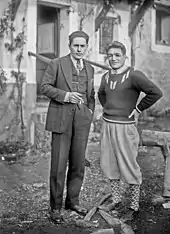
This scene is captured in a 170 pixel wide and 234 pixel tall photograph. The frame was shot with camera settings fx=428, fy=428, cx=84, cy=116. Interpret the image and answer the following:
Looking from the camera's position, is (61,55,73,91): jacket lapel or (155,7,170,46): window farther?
(155,7,170,46): window

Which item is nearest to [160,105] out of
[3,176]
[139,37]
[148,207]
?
[139,37]

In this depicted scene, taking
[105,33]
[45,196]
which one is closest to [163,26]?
[105,33]

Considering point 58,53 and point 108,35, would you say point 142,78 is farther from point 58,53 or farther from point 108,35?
point 108,35

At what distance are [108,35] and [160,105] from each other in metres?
2.57

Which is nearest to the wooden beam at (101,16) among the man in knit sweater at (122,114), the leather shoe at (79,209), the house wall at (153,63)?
the house wall at (153,63)

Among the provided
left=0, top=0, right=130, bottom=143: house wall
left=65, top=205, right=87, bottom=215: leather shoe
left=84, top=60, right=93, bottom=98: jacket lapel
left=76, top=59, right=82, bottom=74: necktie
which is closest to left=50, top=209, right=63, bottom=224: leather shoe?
left=65, top=205, right=87, bottom=215: leather shoe

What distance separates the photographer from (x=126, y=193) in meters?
5.52

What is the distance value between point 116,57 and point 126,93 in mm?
393

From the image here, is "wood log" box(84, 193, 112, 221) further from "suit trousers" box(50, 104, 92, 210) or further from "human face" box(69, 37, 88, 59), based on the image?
"human face" box(69, 37, 88, 59)

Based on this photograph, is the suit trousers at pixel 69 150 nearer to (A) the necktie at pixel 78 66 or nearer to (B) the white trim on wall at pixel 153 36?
(A) the necktie at pixel 78 66

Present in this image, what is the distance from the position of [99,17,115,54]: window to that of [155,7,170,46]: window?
2.02 m

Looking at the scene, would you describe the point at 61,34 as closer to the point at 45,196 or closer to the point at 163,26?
the point at 163,26

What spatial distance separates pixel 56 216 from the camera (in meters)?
4.46

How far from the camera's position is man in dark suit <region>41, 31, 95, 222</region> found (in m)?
4.41
